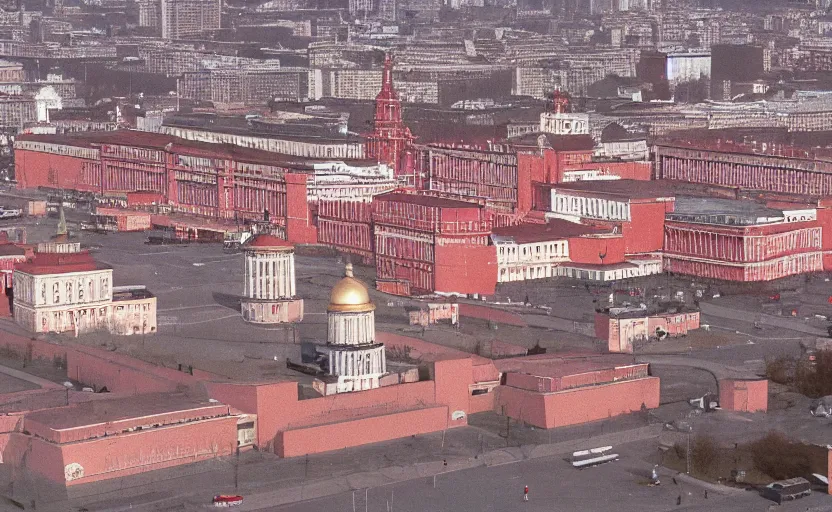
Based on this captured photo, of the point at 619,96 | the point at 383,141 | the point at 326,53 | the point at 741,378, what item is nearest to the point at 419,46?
the point at 326,53

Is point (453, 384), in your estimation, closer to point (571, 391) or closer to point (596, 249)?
point (571, 391)

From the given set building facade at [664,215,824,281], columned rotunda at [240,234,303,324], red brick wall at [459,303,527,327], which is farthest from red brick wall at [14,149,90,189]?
columned rotunda at [240,234,303,324]

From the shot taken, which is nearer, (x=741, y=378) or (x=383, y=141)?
(x=741, y=378)

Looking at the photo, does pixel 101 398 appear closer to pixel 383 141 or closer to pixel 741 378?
pixel 741 378

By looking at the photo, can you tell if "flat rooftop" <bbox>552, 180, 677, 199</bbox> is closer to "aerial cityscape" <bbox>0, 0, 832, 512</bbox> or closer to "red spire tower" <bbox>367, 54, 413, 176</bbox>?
"aerial cityscape" <bbox>0, 0, 832, 512</bbox>

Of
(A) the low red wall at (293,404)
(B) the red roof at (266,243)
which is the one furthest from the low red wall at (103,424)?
(B) the red roof at (266,243)

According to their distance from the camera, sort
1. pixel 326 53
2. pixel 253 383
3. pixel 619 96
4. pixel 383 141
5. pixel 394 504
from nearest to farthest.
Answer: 1. pixel 394 504
2. pixel 253 383
3. pixel 383 141
4. pixel 619 96
5. pixel 326 53

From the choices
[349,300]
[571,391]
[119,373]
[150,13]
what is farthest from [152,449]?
[150,13]
